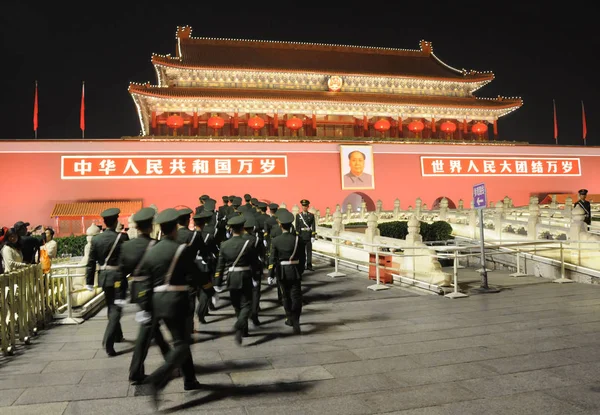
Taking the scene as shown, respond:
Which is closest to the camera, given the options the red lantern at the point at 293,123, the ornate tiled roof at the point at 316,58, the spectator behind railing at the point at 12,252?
the spectator behind railing at the point at 12,252

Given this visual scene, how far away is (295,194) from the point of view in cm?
2117

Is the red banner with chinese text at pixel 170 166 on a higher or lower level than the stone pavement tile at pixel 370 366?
higher

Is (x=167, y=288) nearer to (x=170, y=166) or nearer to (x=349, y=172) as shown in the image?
(x=170, y=166)

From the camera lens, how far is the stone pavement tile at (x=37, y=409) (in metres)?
3.46

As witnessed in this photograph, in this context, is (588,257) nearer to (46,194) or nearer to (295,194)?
(295,194)

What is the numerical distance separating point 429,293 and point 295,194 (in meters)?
13.4

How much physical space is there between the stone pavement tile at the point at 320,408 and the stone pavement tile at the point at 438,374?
604 mm

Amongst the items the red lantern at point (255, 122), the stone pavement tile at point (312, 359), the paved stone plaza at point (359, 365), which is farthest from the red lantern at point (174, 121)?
the stone pavement tile at point (312, 359)

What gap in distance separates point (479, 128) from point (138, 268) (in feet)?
80.6

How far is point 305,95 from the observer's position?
23.4 m

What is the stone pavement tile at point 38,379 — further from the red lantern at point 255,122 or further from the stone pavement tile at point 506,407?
the red lantern at point 255,122

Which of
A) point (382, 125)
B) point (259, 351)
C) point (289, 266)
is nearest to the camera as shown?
point (259, 351)

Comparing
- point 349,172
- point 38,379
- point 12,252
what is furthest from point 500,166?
point 38,379

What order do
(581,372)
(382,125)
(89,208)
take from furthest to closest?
1. (382,125)
2. (89,208)
3. (581,372)
